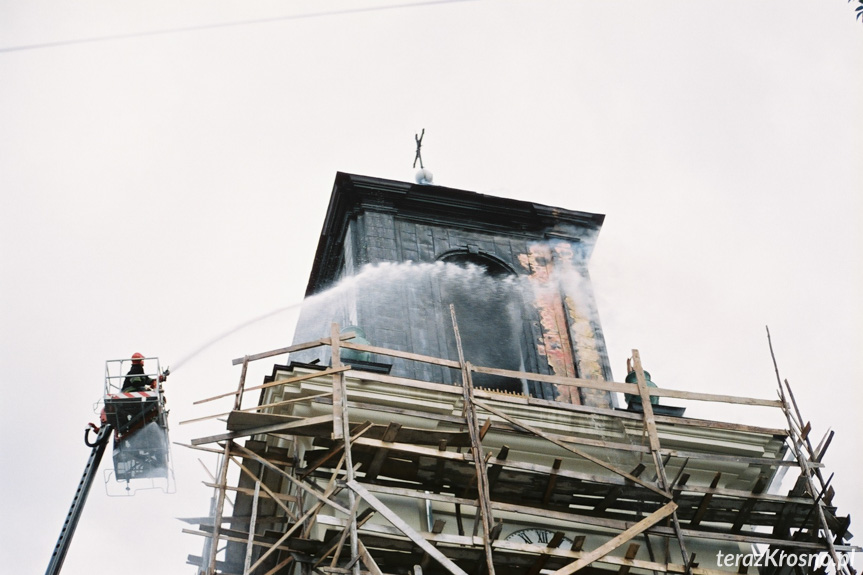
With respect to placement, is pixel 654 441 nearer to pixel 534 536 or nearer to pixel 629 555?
pixel 629 555

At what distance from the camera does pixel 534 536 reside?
1908 cm

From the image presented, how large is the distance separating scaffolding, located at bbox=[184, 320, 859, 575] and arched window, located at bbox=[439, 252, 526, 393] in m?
3.24

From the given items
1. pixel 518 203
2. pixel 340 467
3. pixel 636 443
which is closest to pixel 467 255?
pixel 518 203

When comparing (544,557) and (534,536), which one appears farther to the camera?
(534,536)

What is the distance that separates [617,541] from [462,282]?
8.21 m

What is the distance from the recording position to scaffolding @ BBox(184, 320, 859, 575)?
17094 mm

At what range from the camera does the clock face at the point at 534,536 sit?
62.2 feet

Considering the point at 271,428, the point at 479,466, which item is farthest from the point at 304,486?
the point at 479,466

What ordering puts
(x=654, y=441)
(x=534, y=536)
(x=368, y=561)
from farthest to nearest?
(x=654, y=441) → (x=534, y=536) → (x=368, y=561)

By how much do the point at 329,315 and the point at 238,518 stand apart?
18.9ft

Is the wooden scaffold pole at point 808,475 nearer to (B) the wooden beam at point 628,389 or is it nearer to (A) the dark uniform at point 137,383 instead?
(B) the wooden beam at point 628,389

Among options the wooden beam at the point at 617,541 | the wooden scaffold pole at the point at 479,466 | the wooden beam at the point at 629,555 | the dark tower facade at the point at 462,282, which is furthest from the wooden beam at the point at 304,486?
the wooden beam at the point at 629,555

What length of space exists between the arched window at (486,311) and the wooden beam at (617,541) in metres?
4.96

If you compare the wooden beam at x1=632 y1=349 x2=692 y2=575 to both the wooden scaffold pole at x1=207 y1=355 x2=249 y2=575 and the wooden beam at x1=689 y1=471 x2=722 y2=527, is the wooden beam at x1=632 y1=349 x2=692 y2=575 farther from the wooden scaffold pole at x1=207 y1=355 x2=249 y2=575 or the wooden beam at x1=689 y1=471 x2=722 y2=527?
the wooden scaffold pole at x1=207 y1=355 x2=249 y2=575
